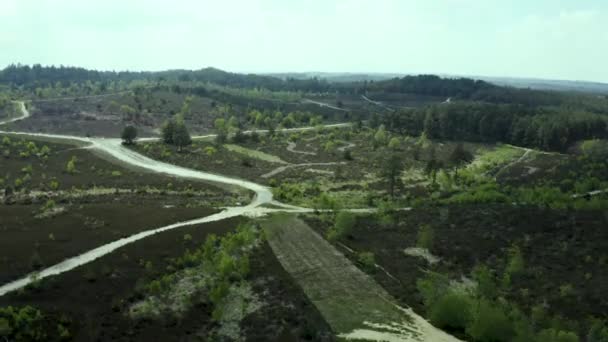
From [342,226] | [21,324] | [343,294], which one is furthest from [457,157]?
[21,324]

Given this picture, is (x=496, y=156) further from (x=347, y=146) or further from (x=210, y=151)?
(x=210, y=151)

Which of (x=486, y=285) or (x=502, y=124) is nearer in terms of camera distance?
(x=486, y=285)

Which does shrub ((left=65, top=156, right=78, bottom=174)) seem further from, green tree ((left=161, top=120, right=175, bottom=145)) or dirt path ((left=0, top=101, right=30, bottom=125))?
dirt path ((left=0, top=101, right=30, bottom=125))

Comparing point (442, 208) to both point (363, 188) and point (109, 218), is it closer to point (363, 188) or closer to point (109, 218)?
point (363, 188)

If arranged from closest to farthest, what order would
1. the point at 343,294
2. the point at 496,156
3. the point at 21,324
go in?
the point at 21,324 < the point at 343,294 < the point at 496,156

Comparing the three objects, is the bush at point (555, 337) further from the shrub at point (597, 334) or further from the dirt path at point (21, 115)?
the dirt path at point (21, 115)

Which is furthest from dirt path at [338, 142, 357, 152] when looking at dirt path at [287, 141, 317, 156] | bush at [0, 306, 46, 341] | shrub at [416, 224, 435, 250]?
bush at [0, 306, 46, 341]

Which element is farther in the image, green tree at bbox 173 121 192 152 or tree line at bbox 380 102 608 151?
tree line at bbox 380 102 608 151

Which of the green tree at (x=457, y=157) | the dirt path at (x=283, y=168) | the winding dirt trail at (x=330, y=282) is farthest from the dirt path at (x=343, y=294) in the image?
the green tree at (x=457, y=157)

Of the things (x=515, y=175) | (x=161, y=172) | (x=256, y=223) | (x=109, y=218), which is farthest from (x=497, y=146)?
(x=109, y=218)
